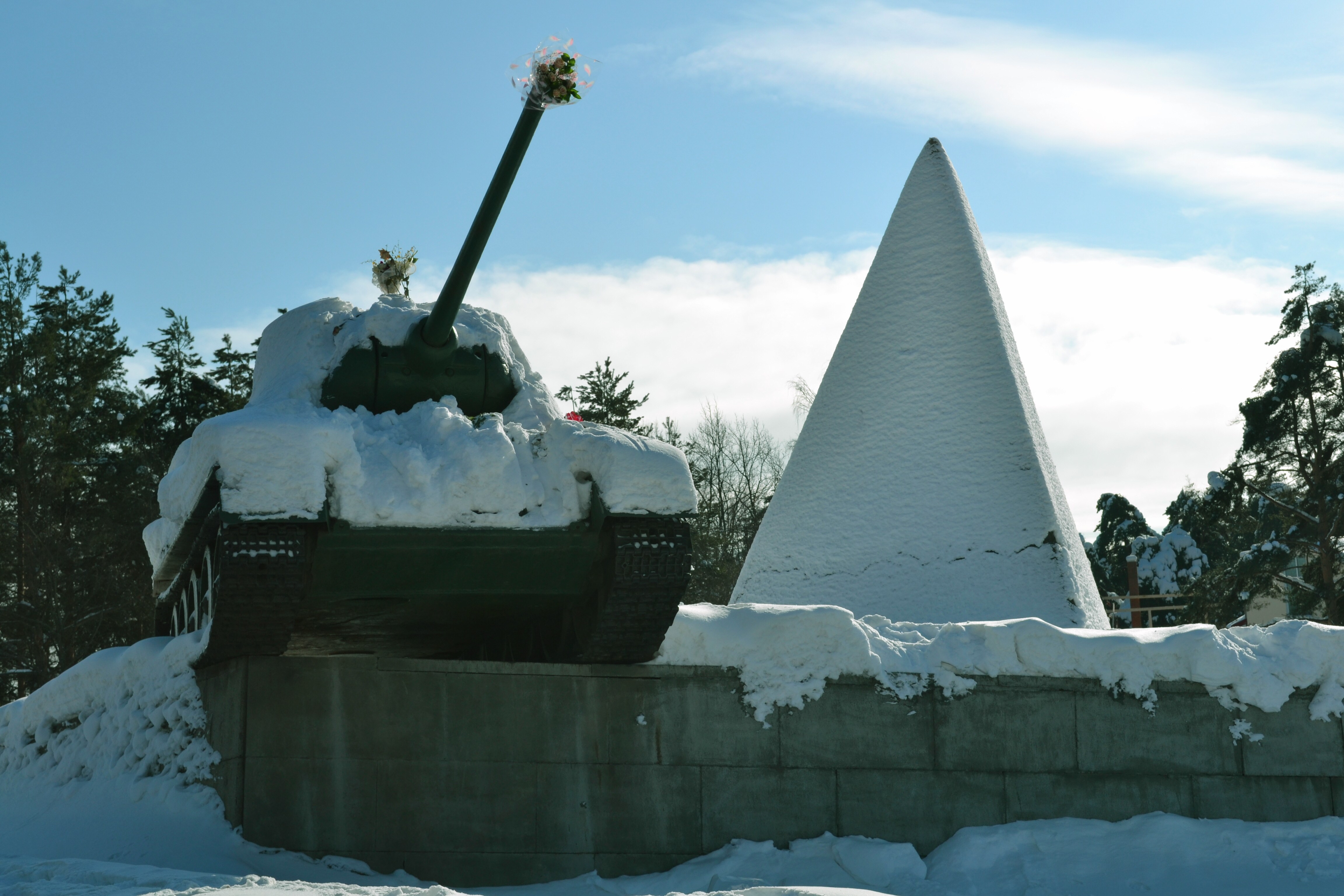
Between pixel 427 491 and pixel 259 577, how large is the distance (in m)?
0.70

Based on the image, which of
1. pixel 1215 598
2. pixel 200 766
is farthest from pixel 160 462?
pixel 1215 598

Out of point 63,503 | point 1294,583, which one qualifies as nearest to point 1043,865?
point 1294,583

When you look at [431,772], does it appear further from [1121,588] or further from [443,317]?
[1121,588]

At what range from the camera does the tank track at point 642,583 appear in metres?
Answer: 4.78

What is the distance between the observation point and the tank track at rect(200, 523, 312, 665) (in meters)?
4.43

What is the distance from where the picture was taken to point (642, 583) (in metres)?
4.84

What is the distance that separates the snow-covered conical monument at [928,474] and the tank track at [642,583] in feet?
8.21

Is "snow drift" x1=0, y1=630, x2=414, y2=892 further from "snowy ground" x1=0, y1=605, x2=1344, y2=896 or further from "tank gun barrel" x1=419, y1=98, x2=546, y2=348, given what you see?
"tank gun barrel" x1=419, y1=98, x2=546, y2=348

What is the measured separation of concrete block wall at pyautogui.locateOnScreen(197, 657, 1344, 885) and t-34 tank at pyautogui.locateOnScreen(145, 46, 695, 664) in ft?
0.96

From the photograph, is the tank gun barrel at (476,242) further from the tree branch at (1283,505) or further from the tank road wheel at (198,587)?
the tree branch at (1283,505)

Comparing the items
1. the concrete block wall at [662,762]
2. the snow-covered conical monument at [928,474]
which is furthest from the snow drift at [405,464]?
the snow-covered conical monument at [928,474]

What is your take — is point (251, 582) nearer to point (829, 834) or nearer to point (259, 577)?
point (259, 577)

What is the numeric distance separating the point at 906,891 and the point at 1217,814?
1.72 m

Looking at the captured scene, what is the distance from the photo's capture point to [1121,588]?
31.6 meters
